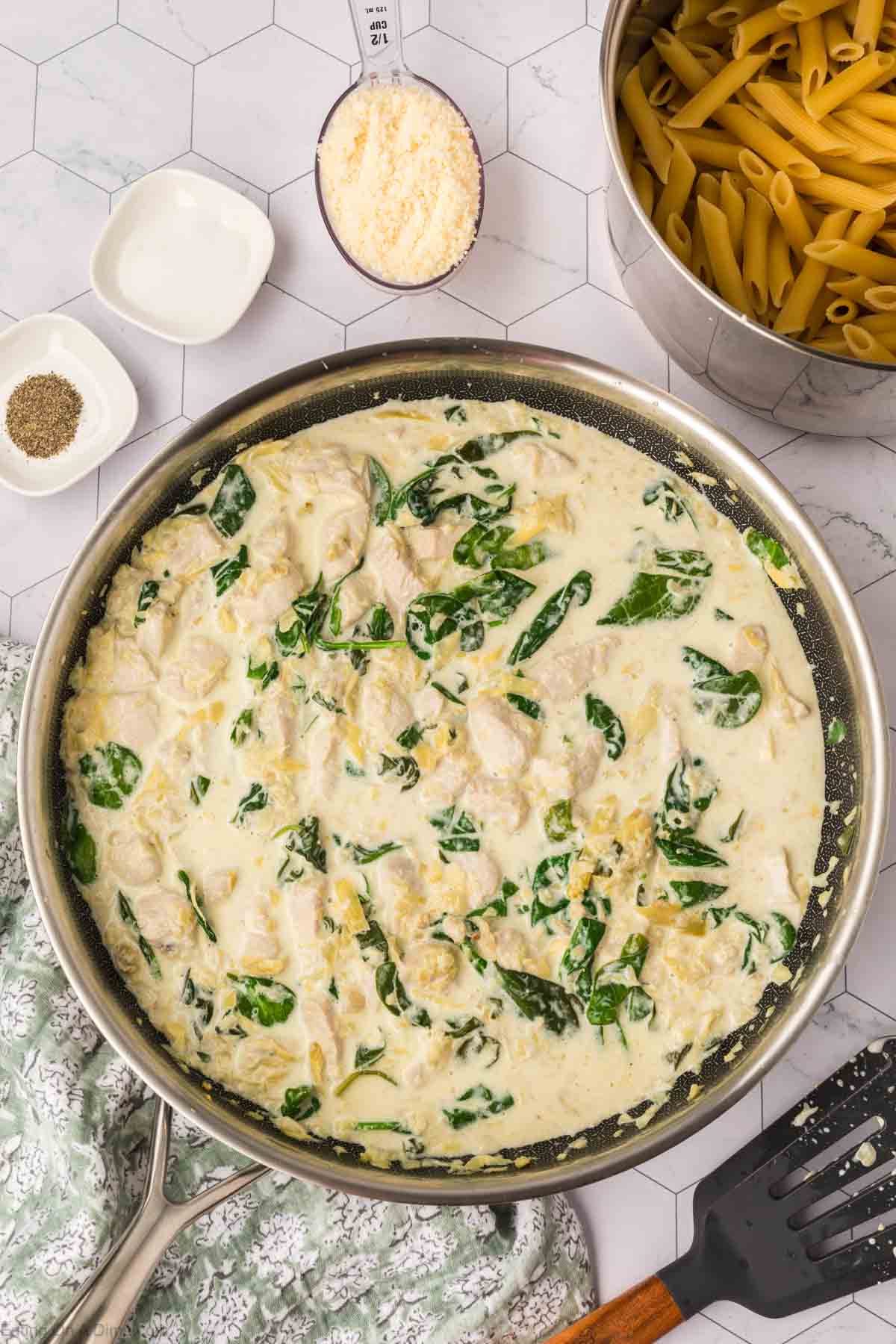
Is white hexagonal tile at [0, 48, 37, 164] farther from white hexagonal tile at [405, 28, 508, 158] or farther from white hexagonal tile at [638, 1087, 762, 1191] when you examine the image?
white hexagonal tile at [638, 1087, 762, 1191]

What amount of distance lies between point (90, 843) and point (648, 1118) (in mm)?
1185

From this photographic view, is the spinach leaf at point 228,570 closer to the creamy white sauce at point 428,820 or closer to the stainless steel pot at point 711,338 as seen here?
the creamy white sauce at point 428,820

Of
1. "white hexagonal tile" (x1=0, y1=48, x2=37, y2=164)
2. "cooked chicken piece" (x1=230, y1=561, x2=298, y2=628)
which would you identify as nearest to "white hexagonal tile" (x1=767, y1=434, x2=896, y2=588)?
"cooked chicken piece" (x1=230, y1=561, x2=298, y2=628)

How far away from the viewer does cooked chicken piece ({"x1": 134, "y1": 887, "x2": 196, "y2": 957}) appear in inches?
91.0

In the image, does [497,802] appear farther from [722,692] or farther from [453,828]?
[722,692]

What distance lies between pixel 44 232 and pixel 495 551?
1299 mm

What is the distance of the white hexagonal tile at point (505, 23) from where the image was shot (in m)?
2.79

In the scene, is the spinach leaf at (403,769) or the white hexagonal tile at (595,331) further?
the white hexagonal tile at (595,331)

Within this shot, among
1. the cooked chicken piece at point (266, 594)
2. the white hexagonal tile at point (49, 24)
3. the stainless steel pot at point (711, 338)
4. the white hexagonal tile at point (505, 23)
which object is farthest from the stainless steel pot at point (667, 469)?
the white hexagonal tile at point (49, 24)

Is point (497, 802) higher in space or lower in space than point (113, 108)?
lower

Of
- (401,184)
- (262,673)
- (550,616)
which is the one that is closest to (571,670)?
(550,616)

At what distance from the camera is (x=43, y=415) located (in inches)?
104

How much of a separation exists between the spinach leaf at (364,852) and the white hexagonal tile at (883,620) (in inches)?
44.2

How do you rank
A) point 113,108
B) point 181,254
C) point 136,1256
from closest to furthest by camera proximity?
point 136,1256 → point 181,254 → point 113,108
